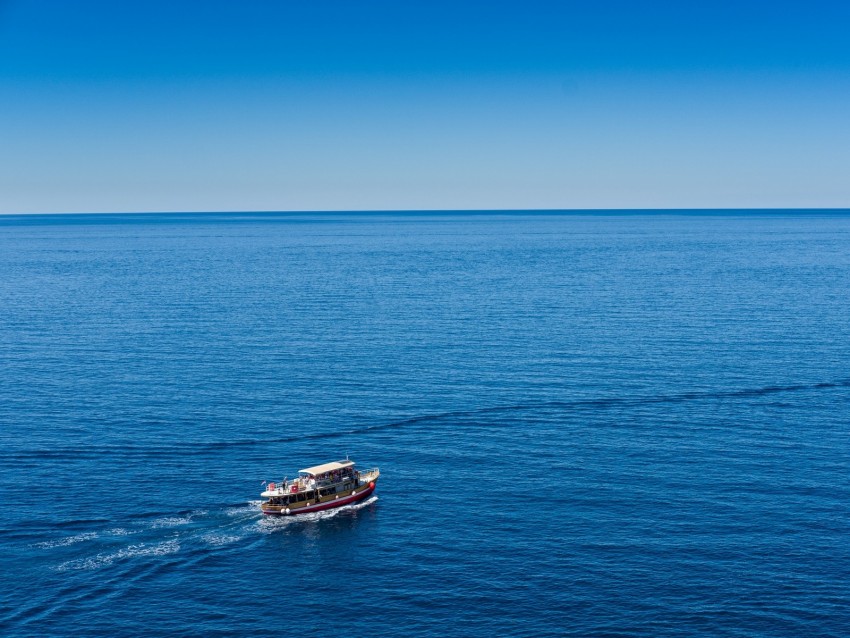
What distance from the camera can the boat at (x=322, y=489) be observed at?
311 feet

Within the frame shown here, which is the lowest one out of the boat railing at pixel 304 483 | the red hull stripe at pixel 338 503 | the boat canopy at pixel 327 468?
the red hull stripe at pixel 338 503

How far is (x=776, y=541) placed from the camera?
8581 cm

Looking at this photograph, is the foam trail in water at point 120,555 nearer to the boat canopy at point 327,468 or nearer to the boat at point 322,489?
the boat at point 322,489

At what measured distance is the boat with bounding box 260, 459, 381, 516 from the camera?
94.8 metres

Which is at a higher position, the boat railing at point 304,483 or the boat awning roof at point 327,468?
the boat awning roof at point 327,468

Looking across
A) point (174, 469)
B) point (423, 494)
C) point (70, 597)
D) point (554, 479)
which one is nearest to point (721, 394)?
point (554, 479)

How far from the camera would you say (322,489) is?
321ft

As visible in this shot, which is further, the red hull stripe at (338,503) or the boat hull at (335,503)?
the red hull stripe at (338,503)

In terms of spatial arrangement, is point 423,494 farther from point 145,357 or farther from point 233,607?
point 145,357

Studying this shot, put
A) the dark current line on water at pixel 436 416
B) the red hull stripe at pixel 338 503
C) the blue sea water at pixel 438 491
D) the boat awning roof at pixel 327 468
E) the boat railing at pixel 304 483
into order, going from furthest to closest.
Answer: the dark current line on water at pixel 436 416, the boat awning roof at pixel 327 468, the red hull stripe at pixel 338 503, the boat railing at pixel 304 483, the blue sea water at pixel 438 491

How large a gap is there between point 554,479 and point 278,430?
1576 inches

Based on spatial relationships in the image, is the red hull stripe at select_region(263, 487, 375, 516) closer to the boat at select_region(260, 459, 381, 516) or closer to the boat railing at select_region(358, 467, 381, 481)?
the boat at select_region(260, 459, 381, 516)

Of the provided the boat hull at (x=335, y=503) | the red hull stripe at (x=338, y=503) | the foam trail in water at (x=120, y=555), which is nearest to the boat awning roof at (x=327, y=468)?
the boat hull at (x=335, y=503)

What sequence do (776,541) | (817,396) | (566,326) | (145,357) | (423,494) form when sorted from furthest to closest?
(566,326) < (145,357) < (817,396) < (423,494) < (776,541)
